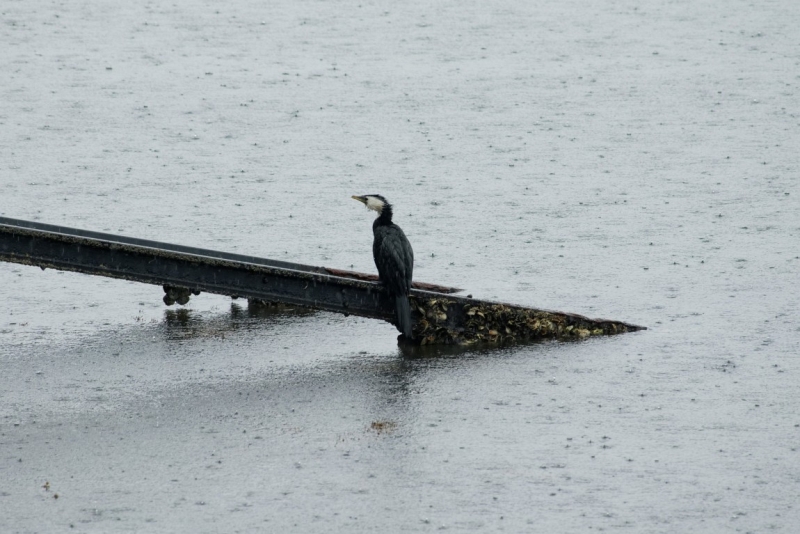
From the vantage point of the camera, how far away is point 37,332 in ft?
34.9

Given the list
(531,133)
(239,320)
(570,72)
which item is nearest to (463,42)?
(570,72)

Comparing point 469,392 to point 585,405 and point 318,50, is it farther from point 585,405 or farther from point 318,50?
point 318,50

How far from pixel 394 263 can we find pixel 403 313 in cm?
39

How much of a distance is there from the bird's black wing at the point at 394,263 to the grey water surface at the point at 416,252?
1.70 ft

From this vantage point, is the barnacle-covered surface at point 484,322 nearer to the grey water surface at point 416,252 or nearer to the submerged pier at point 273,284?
the submerged pier at point 273,284

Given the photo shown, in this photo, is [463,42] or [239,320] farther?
[463,42]

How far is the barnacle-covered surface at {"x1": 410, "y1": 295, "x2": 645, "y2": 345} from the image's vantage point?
1029 centimetres

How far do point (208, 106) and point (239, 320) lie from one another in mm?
8124

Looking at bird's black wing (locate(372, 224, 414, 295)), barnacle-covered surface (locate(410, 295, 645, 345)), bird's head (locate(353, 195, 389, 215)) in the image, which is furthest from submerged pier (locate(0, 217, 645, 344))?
bird's head (locate(353, 195, 389, 215))

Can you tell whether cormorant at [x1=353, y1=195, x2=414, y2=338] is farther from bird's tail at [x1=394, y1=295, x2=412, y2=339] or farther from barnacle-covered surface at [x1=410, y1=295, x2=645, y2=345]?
barnacle-covered surface at [x1=410, y1=295, x2=645, y2=345]

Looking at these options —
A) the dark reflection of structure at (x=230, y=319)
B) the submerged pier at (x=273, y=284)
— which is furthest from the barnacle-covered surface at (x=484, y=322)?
the dark reflection of structure at (x=230, y=319)

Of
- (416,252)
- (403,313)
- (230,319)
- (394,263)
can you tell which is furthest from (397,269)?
(416,252)

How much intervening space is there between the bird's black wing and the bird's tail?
52 millimetres

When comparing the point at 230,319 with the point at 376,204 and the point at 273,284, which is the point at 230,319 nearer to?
the point at 273,284
